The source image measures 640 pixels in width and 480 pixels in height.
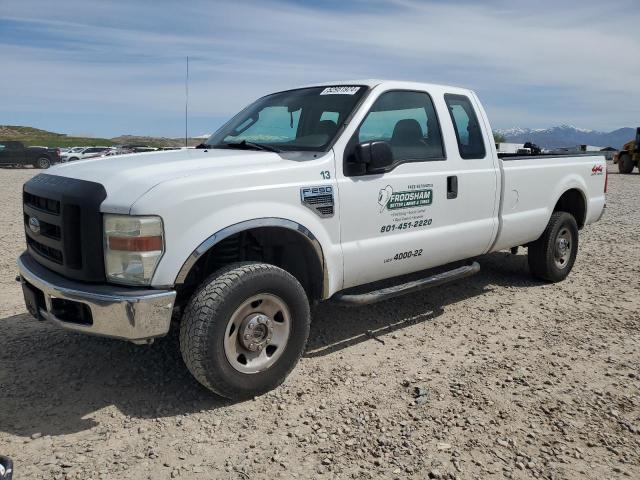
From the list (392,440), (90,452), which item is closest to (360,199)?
(392,440)

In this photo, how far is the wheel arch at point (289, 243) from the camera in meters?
3.13

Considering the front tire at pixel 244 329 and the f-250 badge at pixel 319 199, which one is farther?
the f-250 badge at pixel 319 199

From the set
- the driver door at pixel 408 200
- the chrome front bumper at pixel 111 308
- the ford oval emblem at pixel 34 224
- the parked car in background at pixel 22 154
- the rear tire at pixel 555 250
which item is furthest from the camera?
the parked car in background at pixel 22 154

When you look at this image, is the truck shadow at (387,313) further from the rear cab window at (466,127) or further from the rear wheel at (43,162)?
the rear wheel at (43,162)

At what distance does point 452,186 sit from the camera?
4.52m

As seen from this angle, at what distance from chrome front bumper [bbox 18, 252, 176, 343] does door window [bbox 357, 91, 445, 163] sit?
74.7 inches

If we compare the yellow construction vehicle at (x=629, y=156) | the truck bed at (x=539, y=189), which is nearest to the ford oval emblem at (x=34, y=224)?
the truck bed at (x=539, y=189)

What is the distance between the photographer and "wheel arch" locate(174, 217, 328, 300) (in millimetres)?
3133

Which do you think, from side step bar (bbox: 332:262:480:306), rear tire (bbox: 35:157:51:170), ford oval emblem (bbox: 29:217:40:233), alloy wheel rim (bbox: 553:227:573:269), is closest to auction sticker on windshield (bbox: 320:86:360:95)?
side step bar (bbox: 332:262:480:306)

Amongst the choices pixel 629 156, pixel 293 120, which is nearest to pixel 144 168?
pixel 293 120

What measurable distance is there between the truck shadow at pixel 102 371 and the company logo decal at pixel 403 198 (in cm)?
115

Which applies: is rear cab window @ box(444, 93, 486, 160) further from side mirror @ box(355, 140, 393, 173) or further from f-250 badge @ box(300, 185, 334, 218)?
f-250 badge @ box(300, 185, 334, 218)

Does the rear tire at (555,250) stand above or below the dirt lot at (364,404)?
above

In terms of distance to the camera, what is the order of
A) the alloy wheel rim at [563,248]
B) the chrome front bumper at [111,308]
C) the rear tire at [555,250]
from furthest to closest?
the alloy wheel rim at [563,248] → the rear tire at [555,250] → the chrome front bumper at [111,308]
